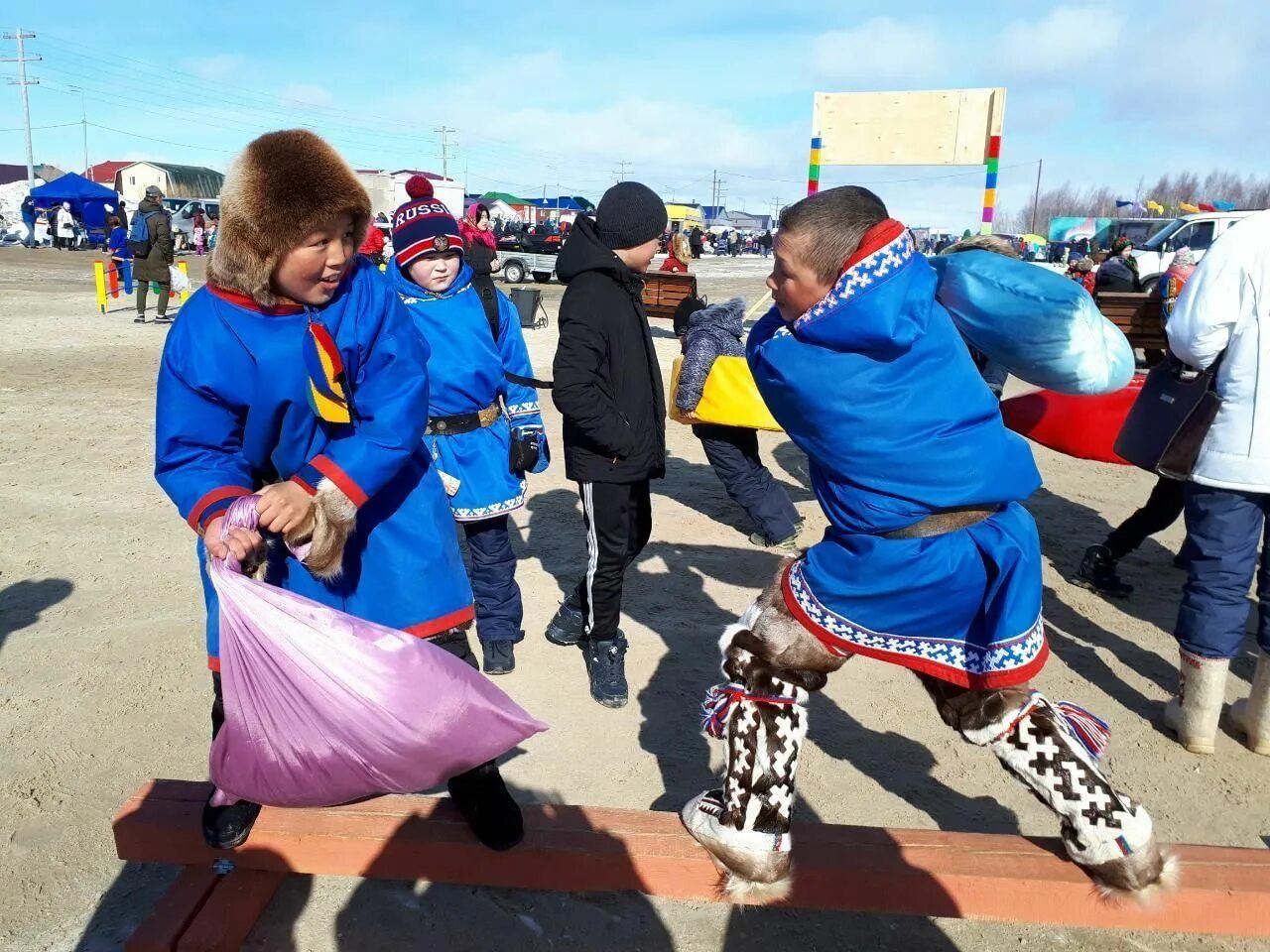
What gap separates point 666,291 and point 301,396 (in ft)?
41.8

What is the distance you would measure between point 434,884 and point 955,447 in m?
1.82

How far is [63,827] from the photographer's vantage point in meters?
2.69

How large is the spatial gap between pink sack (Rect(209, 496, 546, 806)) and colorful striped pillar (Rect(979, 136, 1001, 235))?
7198 mm

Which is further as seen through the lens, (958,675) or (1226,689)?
(1226,689)

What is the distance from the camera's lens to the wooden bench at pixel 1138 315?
8781 millimetres

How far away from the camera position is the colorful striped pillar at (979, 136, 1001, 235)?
7.93 m

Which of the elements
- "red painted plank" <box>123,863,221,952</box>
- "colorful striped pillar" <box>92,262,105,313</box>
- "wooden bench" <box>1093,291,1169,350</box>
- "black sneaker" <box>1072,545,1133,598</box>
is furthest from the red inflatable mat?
"colorful striped pillar" <box>92,262,105,313</box>

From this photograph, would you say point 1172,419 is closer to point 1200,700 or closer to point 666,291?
point 1200,700

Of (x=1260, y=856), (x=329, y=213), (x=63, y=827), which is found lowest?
(x=63, y=827)

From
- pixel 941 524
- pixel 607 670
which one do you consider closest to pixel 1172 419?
pixel 941 524

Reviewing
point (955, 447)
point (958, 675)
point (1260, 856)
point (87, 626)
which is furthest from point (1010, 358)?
point (87, 626)

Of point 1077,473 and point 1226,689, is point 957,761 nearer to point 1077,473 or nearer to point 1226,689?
point 1226,689

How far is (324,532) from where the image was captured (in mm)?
1988

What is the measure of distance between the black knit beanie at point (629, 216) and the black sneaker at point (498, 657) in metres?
1.70
